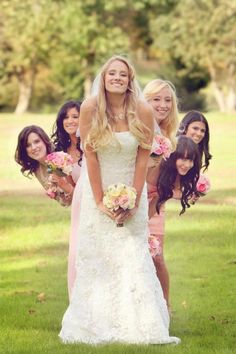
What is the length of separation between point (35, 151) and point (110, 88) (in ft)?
6.42

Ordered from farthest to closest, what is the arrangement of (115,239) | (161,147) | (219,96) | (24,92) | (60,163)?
(24,92), (219,96), (60,163), (161,147), (115,239)

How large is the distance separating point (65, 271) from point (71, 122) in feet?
9.54

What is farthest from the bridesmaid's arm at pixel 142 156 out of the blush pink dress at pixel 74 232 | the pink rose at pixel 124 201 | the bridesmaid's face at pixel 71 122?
the bridesmaid's face at pixel 71 122

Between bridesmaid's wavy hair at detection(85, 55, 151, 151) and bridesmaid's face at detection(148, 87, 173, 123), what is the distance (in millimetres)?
1160

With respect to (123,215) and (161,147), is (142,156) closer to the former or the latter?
(123,215)

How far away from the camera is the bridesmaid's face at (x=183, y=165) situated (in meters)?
9.52

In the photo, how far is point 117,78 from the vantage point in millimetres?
8031

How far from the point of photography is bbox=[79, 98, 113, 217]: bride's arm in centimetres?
803

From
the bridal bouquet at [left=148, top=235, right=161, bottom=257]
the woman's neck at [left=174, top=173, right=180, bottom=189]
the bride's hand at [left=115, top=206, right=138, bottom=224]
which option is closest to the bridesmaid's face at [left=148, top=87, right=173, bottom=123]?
the woman's neck at [left=174, top=173, right=180, bottom=189]

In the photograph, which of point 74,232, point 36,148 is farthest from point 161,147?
point 36,148

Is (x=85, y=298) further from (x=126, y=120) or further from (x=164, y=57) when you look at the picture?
(x=164, y=57)

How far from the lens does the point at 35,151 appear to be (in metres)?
9.84

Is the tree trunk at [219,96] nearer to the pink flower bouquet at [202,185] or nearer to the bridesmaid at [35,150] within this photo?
the bridesmaid at [35,150]

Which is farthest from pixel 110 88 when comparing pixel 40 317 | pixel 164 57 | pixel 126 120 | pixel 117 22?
pixel 117 22
